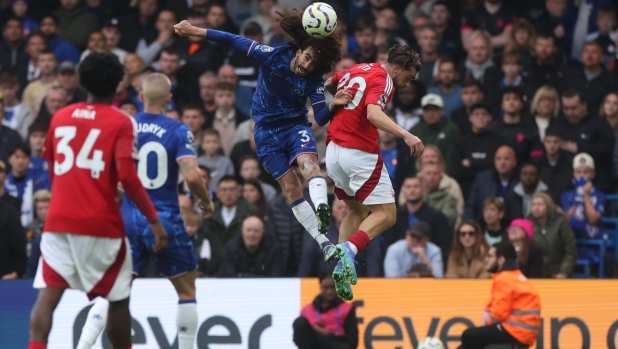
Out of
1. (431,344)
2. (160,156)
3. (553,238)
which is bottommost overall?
(431,344)

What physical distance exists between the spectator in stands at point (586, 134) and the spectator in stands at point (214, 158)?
4.34 meters

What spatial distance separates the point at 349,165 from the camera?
384 inches

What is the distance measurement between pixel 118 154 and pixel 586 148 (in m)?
8.13

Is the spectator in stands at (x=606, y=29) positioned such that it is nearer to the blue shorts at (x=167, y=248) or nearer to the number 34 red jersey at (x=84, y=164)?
the blue shorts at (x=167, y=248)

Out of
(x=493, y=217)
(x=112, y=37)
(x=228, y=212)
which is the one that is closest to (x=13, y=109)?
(x=112, y=37)

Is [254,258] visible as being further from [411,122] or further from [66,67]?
[66,67]

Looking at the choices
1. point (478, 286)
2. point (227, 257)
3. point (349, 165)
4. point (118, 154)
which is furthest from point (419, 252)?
point (118, 154)

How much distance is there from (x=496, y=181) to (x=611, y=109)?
1.94 m

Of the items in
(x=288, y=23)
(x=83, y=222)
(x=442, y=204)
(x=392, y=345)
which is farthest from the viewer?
(x=442, y=204)

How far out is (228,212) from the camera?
45.1 feet

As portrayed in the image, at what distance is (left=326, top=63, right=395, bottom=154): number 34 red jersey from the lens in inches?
380

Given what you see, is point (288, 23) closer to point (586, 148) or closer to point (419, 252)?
point (419, 252)

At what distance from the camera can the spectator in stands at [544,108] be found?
14.7 meters

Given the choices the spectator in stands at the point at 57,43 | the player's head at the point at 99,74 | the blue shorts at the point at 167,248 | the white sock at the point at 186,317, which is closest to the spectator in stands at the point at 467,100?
the spectator in stands at the point at 57,43
